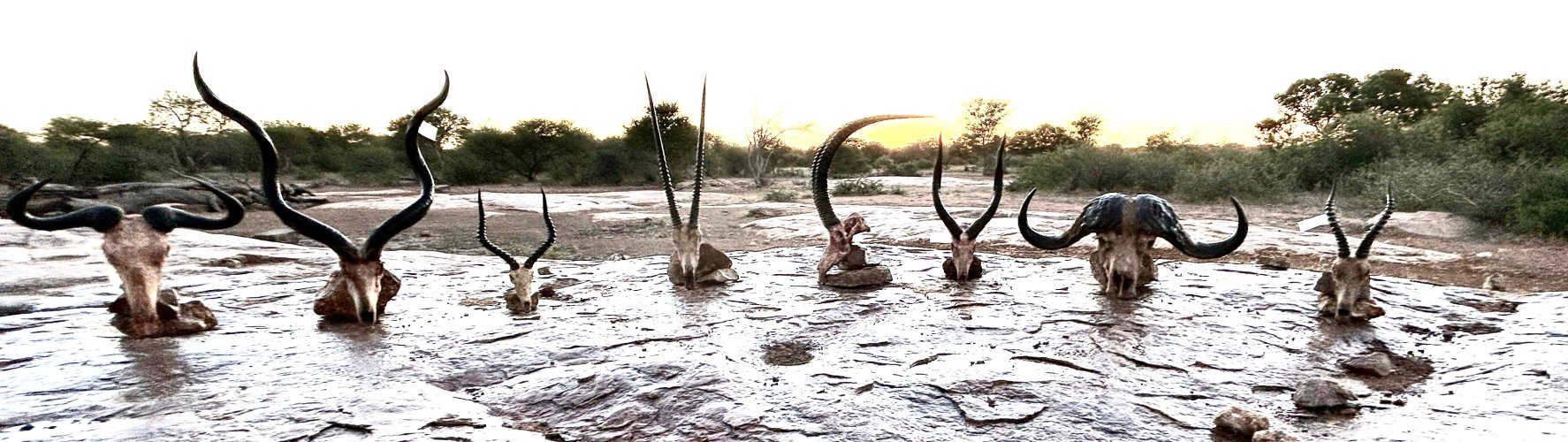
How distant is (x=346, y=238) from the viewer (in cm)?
488

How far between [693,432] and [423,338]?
262 centimetres

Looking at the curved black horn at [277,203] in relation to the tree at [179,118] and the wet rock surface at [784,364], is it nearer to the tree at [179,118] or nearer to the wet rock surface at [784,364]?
the wet rock surface at [784,364]

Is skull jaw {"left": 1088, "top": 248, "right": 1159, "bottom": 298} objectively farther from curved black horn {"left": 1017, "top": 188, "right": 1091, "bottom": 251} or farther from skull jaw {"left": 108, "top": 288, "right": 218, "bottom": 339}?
skull jaw {"left": 108, "top": 288, "right": 218, "bottom": 339}

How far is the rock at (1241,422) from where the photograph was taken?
2.70m

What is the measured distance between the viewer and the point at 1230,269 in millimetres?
7047

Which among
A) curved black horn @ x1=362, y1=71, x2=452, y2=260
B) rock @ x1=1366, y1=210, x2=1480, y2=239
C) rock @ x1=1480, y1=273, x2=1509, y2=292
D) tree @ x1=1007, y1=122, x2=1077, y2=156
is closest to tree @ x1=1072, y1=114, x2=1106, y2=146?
tree @ x1=1007, y1=122, x2=1077, y2=156

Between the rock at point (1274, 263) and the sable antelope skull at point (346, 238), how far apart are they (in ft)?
27.3

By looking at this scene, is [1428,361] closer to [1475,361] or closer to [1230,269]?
[1475,361]

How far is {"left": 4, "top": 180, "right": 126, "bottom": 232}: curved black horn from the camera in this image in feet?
13.7

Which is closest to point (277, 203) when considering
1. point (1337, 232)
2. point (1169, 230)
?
point (1169, 230)

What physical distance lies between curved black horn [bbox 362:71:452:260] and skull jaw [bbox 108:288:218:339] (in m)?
1.15

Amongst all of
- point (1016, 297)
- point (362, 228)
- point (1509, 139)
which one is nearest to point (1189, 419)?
point (1016, 297)

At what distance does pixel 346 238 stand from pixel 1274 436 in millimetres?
5741

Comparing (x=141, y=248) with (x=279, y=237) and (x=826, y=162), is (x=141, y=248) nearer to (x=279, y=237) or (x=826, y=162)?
(x=826, y=162)
